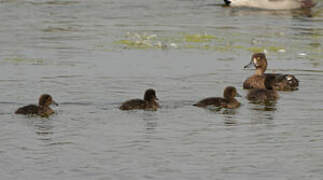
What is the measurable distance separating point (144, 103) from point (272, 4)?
17802 millimetres

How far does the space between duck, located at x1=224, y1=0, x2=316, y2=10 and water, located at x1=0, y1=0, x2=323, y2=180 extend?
1.20m

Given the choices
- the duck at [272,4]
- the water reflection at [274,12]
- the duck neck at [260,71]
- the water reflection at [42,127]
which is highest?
the duck at [272,4]

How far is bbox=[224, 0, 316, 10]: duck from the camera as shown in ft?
104

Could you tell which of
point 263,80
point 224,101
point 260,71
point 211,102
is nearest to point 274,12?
point 260,71

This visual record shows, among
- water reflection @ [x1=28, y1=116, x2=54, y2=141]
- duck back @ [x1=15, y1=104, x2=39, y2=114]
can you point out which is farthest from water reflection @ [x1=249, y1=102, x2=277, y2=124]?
duck back @ [x1=15, y1=104, x2=39, y2=114]

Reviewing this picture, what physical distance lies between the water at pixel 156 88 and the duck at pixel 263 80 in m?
0.25

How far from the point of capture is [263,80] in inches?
717

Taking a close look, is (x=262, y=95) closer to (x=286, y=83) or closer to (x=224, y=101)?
(x=286, y=83)

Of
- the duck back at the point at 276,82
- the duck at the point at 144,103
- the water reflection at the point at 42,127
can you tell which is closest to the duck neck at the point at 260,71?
the duck back at the point at 276,82

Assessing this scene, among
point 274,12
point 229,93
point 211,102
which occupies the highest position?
point 274,12

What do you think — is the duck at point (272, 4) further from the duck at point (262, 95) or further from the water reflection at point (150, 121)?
the water reflection at point (150, 121)

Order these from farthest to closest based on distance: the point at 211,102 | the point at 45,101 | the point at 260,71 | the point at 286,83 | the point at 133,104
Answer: the point at 260,71
the point at 286,83
the point at 211,102
the point at 133,104
the point at 45,101

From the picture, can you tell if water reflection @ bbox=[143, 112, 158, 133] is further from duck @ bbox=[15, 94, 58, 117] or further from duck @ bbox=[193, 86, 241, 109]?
duck @ bbox=[15, 94, 58, 117]

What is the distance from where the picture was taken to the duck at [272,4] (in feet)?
104
